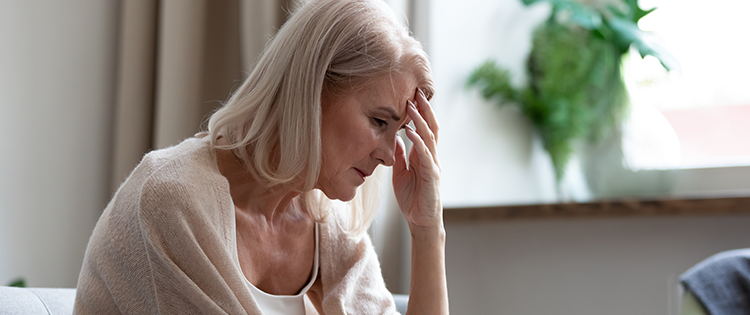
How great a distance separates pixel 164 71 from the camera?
186 cm

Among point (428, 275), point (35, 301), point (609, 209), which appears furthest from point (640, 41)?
point (35, 301)

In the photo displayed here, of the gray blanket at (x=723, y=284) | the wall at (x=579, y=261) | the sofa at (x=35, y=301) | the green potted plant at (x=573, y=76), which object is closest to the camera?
the gray blanket at (x=723, y=284)

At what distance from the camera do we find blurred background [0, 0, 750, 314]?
1678 mm

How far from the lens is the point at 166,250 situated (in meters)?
0.91

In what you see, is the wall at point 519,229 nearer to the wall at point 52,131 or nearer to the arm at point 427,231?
the arm at point 427,231

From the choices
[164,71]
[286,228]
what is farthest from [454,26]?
[286,228]

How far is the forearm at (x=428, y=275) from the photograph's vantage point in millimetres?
1198

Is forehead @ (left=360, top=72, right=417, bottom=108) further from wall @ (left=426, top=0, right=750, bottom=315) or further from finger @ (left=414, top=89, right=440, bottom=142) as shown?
wall @ (left=426, top=0, right=750, bottom=315)

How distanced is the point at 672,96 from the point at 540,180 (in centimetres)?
46

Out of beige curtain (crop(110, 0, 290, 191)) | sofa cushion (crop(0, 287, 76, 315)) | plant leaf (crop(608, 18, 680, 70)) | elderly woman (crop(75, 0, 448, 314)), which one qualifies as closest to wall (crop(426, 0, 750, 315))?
plant leaf (crop(608, 18, 680, 70))

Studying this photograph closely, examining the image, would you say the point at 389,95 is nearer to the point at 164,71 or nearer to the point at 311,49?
the point at 311,49

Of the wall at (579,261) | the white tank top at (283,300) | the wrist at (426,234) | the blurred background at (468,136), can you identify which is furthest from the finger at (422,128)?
the wall at (579,261)

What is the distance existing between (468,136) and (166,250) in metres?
1.25

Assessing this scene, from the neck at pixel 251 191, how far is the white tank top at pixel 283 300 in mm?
→ 108
